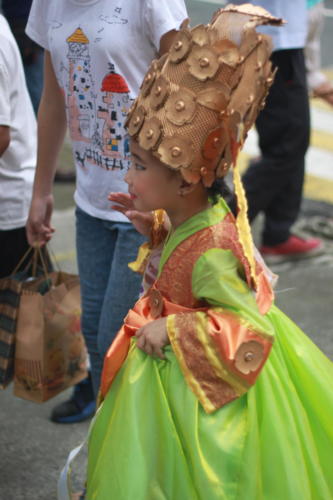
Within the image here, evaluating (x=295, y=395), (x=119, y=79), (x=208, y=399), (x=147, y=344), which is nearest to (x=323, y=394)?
(x=295, y=395)

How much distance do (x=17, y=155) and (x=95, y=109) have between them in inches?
21.5

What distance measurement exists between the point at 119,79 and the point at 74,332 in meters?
1.06

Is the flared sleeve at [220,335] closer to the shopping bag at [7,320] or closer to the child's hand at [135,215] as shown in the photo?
the child's hand at [135,215]

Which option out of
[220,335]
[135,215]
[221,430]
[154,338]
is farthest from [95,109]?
[221,430]

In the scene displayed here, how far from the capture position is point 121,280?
9.66 ft

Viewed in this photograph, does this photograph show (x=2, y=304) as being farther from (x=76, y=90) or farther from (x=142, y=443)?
(x=142, y=443)

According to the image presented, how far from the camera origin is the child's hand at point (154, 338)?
2.35 meters

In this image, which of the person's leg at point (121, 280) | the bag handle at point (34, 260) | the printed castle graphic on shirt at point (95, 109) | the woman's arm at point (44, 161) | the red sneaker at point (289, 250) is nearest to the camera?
the printed castle graphic on shirt at point (95, 109)

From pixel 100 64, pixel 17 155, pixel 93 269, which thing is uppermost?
pixel 100 64

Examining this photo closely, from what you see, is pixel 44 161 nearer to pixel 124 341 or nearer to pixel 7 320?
pixel 7 320

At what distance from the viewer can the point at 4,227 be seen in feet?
10.9

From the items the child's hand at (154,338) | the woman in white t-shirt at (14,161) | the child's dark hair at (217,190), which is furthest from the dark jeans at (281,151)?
the child's hand at (154,338)

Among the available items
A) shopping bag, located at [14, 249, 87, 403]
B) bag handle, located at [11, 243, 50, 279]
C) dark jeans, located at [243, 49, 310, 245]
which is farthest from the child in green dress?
dark jeans, located at [243, 49, 310, 245]

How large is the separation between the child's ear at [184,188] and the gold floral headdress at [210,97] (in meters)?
0.04
